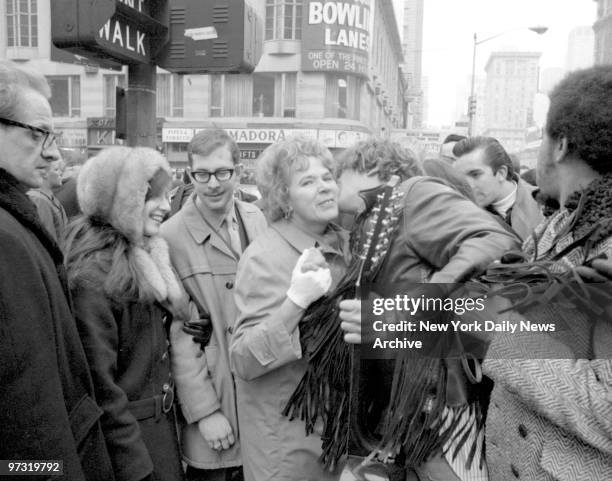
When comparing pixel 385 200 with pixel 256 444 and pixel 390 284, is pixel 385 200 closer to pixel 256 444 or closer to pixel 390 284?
pixel 390 284

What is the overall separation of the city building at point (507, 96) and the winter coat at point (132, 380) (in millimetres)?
17693

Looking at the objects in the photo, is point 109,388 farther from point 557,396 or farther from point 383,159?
point 557,396

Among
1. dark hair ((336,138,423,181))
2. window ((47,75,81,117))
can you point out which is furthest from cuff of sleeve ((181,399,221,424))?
window ((47,75,81,117))

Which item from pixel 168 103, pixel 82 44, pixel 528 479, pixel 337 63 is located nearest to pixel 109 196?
pixel 82 44

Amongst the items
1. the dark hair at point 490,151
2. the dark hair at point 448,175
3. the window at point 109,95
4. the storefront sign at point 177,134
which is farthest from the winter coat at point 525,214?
the window at point 109,95

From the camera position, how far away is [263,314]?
2090 mm

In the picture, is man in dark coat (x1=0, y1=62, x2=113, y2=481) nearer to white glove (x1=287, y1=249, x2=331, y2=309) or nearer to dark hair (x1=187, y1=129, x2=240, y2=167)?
white glove (x1=287, y1=249, x2=331, y2=309)

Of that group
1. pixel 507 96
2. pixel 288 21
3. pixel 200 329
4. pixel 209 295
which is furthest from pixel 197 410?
pixel 507 96

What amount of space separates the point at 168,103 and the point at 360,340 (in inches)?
1009

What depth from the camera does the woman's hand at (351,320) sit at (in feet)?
5.41

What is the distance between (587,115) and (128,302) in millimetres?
1620

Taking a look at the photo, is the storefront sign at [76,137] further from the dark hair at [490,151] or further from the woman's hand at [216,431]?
the woman's hand at [216,431]

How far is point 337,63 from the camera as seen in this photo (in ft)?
78.2

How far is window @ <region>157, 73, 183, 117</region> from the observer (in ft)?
82.6
